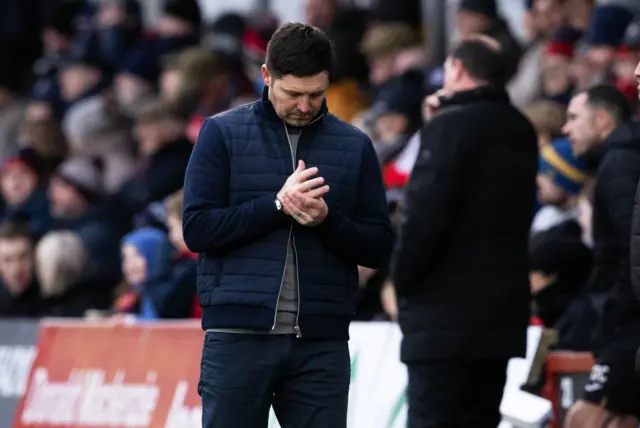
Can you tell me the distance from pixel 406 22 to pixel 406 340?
696 cm

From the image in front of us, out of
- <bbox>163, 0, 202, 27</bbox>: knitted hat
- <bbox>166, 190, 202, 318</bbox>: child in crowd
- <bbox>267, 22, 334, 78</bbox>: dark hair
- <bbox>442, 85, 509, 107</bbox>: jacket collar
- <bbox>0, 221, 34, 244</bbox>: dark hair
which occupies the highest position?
<bbox>267, 22, 334, 78</bbox>: dark hair

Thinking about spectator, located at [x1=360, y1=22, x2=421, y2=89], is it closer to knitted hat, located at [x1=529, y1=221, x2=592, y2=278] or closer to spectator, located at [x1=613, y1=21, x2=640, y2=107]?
spectator, located at [x1=613, y1=21, x2=640, y2=107]

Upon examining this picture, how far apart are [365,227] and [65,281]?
611 centimetres

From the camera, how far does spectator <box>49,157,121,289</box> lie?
13.3m

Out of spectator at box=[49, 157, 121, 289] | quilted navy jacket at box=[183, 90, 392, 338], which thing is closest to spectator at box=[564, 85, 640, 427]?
quilted navy jacket at box=[183, 90, 392, 338]

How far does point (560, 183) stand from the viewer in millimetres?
10570

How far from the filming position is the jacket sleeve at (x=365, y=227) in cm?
654

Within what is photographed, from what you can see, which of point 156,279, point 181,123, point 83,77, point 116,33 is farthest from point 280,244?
point 116,33

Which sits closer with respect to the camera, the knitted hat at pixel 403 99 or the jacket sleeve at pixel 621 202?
the jacket sleeve at pixel 621 202

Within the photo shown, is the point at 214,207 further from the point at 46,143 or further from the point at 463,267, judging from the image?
the point at 46,143

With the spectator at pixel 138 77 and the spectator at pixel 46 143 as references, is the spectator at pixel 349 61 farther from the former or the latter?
the spectator at pixel 46 143

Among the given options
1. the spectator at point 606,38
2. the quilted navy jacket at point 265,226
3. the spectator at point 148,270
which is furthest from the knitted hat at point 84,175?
the quilted navy jacket at point 265,226

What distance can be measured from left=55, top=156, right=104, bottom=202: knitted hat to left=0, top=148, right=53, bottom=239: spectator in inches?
10.0

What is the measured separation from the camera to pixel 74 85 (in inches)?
640
